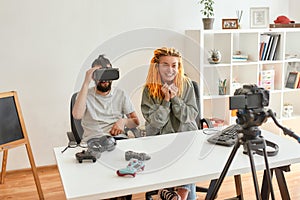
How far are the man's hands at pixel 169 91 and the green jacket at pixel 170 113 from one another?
0.03 metres

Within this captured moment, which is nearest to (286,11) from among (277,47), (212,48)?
(277,47)

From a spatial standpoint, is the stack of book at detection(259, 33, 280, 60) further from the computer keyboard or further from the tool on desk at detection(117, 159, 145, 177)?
the tool on desk at detection(117, 159, 145, 177)

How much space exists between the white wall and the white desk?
4.71 ft

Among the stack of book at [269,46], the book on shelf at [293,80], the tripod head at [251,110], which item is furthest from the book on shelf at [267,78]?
the tripod head at [251,110]

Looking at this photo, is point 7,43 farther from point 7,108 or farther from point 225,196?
point 225,196

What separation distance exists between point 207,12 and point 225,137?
6.55 feet

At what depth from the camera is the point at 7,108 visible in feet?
9.29

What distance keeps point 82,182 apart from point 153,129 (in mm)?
888

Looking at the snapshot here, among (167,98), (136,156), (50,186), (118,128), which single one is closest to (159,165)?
(136,156)

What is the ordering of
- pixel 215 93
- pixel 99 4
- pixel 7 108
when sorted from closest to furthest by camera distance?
1. pixel 7 108
2. pixel 99 4
3. pixel 215 93

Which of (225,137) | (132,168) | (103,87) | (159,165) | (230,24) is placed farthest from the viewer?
(230,24)

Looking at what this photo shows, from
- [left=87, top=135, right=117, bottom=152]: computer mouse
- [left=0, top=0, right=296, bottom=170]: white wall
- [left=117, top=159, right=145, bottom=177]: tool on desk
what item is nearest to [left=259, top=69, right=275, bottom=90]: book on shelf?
[left=0, top=0, right=296, bottom=170]: white wall

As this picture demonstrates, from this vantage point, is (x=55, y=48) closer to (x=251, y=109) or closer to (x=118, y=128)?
(x=118, y=128)

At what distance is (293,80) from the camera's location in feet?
13.7
